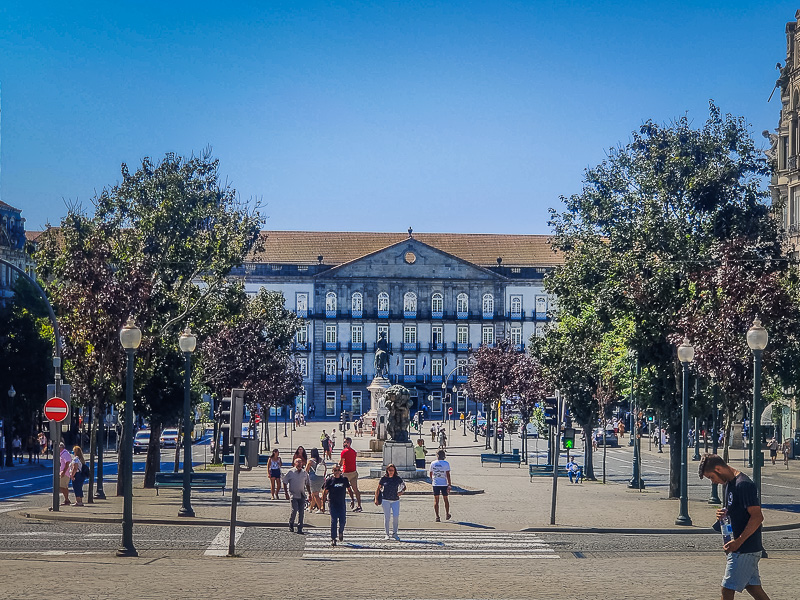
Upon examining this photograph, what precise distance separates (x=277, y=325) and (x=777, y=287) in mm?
36273

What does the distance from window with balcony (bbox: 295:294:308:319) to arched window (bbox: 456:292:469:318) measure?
15407 mm

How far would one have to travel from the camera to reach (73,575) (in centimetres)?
1680

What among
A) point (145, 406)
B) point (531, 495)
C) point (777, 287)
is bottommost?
point (531, 495)

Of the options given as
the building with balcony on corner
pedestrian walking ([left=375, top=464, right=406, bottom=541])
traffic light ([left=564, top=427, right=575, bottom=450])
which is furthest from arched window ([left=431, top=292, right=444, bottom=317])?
pedestrian walking ([left=375, top=464, right=406, bottom=541])

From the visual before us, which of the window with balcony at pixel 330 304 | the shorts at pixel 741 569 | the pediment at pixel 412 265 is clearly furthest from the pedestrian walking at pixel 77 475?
the window with balcony at pixel 330 304

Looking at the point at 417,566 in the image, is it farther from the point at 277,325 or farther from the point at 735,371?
the point at 277,325

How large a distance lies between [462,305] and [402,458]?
291 ft

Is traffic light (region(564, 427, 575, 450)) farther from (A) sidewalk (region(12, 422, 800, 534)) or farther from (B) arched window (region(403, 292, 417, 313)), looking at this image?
(B) arched window (region(403, 292, 417, 313))

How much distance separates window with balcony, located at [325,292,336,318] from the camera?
416 feet

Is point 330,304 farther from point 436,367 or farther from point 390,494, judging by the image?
point 390,494

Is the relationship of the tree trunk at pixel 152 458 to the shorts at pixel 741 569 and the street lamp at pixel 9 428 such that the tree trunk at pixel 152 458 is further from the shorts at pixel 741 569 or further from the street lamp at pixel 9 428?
the shorts at pixel 741 569

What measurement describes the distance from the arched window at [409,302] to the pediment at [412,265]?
1922 mm

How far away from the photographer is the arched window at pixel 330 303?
126875mm

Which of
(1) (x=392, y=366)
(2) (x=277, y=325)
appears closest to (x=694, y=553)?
(2) (x=277, y=325)
